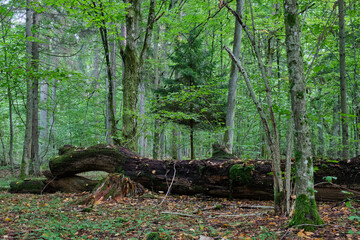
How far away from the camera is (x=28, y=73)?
7.75 m

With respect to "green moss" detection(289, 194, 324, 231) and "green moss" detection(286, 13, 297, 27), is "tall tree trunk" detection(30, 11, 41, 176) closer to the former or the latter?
"green moss" detection(286, 13, 297, 27)

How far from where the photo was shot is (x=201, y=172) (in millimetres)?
6242

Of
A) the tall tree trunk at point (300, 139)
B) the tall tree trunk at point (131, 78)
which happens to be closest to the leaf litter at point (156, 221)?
the tall tree trunk at point (300, 139)

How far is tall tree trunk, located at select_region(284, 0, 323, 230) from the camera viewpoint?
10.6ft

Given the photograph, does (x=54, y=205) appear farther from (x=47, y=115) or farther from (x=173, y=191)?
(x=47, y=115)

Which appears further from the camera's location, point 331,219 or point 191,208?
point 191,208

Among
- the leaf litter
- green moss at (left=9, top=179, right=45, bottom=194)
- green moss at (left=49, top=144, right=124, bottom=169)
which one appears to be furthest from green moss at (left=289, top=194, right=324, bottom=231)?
green moss at (left=9, top=179, right=45, bottom=194)

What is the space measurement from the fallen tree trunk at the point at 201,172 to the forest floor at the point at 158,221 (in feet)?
1.01

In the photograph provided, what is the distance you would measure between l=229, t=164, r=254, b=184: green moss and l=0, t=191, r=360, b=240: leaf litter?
0.52 metres

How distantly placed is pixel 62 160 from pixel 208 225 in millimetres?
4783

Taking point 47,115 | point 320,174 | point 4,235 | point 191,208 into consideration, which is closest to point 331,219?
point 320,174

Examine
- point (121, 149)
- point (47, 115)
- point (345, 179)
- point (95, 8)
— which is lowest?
point (345, 179)

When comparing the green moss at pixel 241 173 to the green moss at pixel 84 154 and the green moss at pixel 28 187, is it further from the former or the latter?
the green moss at pixel 28 187

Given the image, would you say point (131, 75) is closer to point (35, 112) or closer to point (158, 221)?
point (35, 112)
